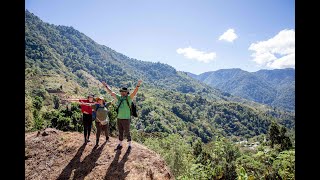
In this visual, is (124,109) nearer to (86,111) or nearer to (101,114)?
(101,114)

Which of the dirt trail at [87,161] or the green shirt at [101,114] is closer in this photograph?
the dirt trail at [87,161]

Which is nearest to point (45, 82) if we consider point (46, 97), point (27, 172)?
point (46, 97)

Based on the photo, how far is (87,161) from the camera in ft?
36.2

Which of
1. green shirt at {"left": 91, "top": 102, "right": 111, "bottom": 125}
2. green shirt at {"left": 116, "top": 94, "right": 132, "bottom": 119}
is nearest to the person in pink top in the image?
green shirt at {"left": 91, "top": 102, "right": 111, "bottom": 125}

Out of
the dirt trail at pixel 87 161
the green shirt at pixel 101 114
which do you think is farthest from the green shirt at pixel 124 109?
the dirt trail at pixel 87 161

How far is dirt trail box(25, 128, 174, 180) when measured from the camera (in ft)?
Answer: 33.8

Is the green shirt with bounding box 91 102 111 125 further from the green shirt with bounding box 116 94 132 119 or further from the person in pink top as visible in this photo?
the green shirt with bounding box 116 94 132 119

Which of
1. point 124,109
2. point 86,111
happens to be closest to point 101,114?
point 86,111

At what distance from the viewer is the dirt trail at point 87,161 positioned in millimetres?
10297

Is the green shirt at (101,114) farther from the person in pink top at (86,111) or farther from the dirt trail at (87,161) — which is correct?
the dirt trail at (87,161)

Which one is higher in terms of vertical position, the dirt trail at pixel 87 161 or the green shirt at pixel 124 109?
the green shirt at pixel 124 109

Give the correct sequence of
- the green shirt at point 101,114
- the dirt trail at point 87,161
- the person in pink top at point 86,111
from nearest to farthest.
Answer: the dirt trail at point 87,161 < the green shirt at point 101,114 < the person in pink top at point 86,111
